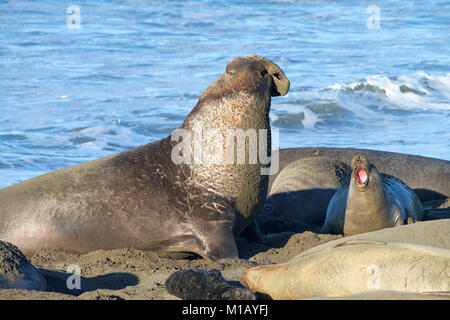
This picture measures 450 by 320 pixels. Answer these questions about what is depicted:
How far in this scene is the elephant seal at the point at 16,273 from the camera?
13.2 feet

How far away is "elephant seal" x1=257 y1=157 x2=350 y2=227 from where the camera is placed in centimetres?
690

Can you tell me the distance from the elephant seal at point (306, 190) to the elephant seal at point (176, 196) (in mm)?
1249

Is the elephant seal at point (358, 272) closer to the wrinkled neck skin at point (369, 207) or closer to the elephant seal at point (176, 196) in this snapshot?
the elephant seal at point (176, 196)

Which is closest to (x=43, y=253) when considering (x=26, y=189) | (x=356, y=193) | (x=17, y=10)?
(x=26, y=189)

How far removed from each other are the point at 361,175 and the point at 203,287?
231cm

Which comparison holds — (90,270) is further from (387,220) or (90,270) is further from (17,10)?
(17,10)

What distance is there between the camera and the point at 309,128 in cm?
1298

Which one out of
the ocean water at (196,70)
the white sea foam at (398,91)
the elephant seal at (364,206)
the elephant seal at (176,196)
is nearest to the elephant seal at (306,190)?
the elephant seal at (364,206)

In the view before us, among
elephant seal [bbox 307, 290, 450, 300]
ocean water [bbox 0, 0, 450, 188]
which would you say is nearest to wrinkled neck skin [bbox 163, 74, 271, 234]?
elephant seal [bbox 307, 290, 450, 300]

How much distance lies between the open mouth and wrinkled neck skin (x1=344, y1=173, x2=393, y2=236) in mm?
41

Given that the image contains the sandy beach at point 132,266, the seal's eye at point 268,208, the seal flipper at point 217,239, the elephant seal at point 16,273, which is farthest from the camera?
the seal's eye at point 268,208

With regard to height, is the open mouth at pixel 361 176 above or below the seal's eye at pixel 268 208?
above

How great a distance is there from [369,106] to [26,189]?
10.4 m

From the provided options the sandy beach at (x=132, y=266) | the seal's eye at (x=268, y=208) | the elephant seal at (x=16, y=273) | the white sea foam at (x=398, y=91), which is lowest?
the sandy beach at (x=132, y=266)
